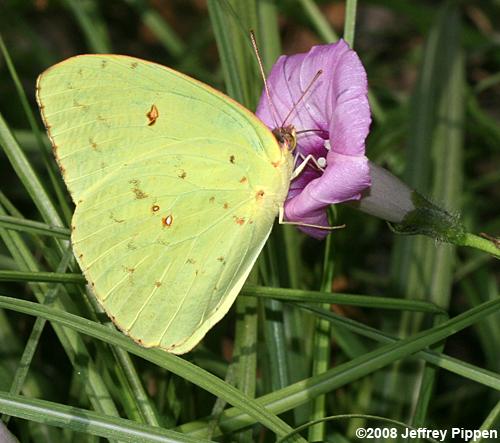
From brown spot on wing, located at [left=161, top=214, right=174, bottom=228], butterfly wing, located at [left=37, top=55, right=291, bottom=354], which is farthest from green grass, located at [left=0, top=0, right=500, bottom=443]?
brown spot on wing, located at [left=161, top=214, right=174, bottom=228]

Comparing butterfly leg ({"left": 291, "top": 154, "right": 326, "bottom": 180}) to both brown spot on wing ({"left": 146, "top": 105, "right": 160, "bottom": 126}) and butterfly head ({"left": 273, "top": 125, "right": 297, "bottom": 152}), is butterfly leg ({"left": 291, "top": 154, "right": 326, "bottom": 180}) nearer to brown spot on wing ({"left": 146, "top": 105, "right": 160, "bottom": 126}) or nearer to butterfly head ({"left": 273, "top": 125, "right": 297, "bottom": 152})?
butterfly head ({"left": 273, "top": 125, "right": 297, "bottom": 152})

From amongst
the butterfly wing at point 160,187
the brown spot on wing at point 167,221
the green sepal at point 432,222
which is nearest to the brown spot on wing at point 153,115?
the butterfly wing at point 160,187

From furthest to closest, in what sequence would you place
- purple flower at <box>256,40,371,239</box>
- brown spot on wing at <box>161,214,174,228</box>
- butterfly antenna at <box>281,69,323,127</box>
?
1. brown spot on wing at <box>161,214,174,228</box>
2. butterfly antenna at <box>281,69,323,127</box>
3. purple flower at <box>256,40,371,239</box>

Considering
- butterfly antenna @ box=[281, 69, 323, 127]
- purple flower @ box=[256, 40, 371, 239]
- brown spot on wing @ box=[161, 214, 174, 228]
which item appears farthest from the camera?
brown spot on wing @ box=[161, 214, 174, 228]

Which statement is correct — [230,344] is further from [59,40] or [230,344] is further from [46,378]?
[59,40]

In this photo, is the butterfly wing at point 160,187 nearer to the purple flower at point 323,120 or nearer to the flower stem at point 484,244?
the purple flower at point 323,120

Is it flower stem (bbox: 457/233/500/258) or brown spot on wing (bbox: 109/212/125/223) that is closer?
flower stem (bbox: 457/233/500/258)

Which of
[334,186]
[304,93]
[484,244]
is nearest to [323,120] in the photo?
[304,93]
